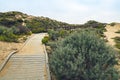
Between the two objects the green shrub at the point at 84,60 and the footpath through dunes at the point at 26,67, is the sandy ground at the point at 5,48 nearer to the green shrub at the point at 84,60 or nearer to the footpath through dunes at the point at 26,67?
the footpath through dunes at the point at 26,67

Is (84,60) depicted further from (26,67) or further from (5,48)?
(5,48)

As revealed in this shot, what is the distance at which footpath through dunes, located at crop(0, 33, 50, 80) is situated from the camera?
21872mm

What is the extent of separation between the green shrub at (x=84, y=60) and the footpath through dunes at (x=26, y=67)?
3.44ft

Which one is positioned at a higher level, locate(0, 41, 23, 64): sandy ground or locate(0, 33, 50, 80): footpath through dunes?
locate(0, 41, 23, 64): sandy ground

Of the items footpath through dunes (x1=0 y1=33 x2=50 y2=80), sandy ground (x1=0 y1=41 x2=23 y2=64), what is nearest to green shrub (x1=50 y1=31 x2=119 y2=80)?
footpath through dunes (x1=0 y1=33 x2=50 y2=80)

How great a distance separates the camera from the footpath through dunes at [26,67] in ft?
71.8

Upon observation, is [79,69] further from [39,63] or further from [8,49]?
[8,49]

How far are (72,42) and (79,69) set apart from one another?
2.77m

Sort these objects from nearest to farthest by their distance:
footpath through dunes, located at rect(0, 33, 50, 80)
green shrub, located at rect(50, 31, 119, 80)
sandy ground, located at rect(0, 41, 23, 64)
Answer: green shrub, located at rect(50, 31, 119, 80)
footpath through dunes, located at rect(0, 33, 50, 80)
sandy ground, located at rect(0, 41, 23, 64)

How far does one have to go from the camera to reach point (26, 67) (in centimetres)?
2378

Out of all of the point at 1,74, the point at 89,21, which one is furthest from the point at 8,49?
the point at 89,21

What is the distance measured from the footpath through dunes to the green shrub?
1.05m

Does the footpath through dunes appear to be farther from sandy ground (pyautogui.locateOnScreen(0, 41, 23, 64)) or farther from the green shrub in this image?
the green shrub

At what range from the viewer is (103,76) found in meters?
21.2
